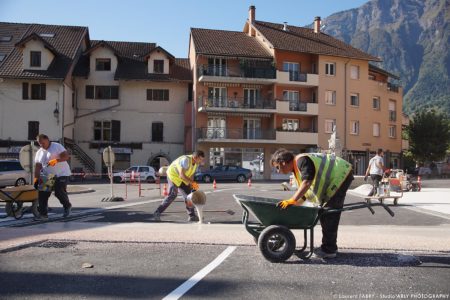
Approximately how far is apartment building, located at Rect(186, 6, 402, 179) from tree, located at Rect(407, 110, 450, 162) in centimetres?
909

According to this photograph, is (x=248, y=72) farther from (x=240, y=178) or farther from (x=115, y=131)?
(x=115, y=131)

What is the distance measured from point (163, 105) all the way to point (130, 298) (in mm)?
42273

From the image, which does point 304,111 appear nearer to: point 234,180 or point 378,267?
point 234,180

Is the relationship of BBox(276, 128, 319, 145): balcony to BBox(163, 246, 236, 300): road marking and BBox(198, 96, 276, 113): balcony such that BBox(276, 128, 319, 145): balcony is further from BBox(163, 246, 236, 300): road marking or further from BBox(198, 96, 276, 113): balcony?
BBox(163, 246, 236, 300): road marking

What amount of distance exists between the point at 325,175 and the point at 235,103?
38959 mm

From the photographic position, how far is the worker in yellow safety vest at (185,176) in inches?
415

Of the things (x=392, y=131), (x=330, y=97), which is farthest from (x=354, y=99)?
(x=392, y=131)

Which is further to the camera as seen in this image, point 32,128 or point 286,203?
point 32,128

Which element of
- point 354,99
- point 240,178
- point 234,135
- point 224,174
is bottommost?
point 240,178

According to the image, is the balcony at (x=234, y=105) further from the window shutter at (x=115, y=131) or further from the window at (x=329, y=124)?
the window shutter at (x=115, y=131)

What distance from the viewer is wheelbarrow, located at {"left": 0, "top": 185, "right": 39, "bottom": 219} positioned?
414 inches

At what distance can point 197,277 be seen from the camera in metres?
5.57

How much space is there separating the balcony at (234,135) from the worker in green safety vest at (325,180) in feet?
125

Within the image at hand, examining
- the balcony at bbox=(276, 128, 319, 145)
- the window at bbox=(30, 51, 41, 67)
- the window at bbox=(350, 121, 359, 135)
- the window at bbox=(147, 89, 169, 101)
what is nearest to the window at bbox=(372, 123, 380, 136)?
the window at bbox=(350, 121, 359, 135)
